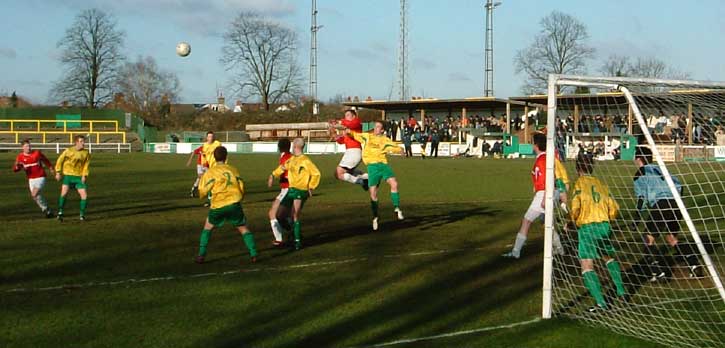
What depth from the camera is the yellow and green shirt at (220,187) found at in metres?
10.5

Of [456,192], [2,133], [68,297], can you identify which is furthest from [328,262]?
[2,133]

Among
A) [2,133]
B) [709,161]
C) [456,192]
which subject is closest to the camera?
[709,161]

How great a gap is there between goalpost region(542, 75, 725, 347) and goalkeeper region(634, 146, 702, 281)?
0.04 meters

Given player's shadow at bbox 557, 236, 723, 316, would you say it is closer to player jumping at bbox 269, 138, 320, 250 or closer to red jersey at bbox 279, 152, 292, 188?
player jumping at bbox 269, 138, 320, 250

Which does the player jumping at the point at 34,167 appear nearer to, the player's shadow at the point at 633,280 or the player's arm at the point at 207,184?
the player's arm at the point at 207,184

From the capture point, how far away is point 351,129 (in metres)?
14.7

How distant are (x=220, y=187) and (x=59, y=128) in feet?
193

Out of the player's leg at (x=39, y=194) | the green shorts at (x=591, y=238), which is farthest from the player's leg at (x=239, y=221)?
the player's leg at (x=39, y=194)

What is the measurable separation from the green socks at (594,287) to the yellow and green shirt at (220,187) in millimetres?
4603

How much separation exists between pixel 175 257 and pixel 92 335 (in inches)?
159

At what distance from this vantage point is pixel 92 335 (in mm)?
7023

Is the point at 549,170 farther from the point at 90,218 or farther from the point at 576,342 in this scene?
the point at 90,218

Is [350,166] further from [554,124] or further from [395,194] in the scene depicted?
[554,124]

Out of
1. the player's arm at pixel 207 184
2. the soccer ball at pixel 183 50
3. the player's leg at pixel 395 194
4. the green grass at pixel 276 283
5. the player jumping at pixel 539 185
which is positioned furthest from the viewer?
the soccer ball at pixel 183 50
